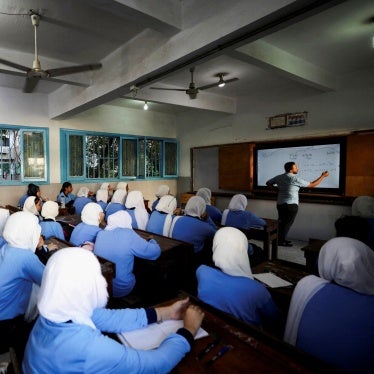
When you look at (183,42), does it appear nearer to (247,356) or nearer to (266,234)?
(266,234)

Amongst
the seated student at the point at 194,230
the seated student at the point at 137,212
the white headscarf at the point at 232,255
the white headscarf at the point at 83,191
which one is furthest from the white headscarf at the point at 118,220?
the white headscarf at the point at 83,191

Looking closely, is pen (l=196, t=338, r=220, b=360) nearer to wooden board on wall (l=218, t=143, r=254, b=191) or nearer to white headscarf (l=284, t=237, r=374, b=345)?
white headscarf (l=284, t=237, r=374, b=345)

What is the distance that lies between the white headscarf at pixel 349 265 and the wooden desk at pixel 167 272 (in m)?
1.51

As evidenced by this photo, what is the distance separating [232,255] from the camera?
5.35 feet

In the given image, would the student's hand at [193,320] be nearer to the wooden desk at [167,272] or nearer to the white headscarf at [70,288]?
the white headscarf at [70,288]

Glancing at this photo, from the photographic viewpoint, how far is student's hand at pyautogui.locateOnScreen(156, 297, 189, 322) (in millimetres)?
1347

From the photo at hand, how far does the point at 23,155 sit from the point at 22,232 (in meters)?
4.80

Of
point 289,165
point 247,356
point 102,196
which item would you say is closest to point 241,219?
point 289,165

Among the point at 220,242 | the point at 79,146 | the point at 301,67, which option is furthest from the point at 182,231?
the point at 79,146

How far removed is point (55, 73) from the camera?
298cm

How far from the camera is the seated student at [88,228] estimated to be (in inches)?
113

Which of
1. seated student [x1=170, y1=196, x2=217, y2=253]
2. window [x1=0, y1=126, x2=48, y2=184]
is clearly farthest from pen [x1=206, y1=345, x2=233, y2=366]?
window [x1=0, y1=126, x2=48, y2=184]

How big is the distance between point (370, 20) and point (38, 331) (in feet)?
13.2

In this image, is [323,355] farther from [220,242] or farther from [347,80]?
[347,80]
